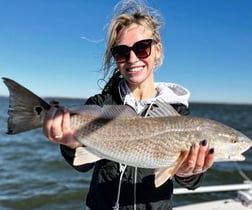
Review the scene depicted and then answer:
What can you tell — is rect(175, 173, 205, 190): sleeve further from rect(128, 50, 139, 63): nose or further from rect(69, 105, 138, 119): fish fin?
rect(128, 50, 139, 63): nose

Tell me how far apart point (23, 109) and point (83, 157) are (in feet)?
1.88

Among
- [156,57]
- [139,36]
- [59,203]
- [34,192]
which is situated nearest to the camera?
[139,36]

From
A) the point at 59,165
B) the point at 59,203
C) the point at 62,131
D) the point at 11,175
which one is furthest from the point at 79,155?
the point at 59,165

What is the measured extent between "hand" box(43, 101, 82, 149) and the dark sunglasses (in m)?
0.91

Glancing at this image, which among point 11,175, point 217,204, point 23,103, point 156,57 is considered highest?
point 156,57

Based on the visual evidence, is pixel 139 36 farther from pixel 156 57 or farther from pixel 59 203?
pixel 59 203

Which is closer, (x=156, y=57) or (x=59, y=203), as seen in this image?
(x=156, y=57)

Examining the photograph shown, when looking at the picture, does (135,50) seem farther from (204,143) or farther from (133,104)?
(204,143)

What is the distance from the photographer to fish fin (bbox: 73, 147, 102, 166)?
2.92 metres

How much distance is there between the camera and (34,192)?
1025cm

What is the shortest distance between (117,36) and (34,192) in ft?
24.8

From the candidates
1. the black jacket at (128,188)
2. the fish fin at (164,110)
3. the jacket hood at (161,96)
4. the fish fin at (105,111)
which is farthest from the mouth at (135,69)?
the black jacket at (128,188)

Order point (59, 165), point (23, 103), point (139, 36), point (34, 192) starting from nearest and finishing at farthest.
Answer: point (23, 103) → point (139, 36) → point (34, 192) → point (59, 165)

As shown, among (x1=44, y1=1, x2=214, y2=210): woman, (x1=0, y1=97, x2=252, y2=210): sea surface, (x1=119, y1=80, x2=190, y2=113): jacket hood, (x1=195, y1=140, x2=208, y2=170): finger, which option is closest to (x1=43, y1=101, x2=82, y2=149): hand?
(x1=44, y1=1, x2=214, y2=210): woman
